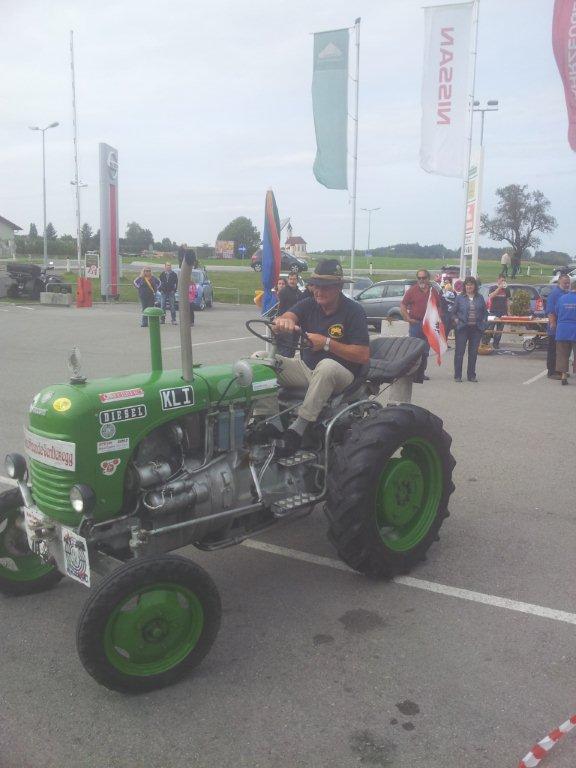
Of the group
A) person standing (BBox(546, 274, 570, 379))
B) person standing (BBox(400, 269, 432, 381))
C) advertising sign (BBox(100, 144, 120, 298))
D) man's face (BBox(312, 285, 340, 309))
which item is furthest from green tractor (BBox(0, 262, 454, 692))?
advertising sign (BBox(100, 144, 120, 298))

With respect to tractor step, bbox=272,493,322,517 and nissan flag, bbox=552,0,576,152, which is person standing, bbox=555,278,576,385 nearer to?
nissan flag, bbox=552,0,576,152

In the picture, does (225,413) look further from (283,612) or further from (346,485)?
(283,612)

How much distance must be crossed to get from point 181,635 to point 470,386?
27.1 ft

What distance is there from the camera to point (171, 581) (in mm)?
2840

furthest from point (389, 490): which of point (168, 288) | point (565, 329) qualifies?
point (168, 288)

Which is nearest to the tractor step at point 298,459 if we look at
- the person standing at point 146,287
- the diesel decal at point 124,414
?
the diesel decal at point 124,414

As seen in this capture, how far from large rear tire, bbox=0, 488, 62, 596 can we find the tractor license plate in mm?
660

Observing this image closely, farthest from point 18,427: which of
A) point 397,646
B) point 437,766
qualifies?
point 437,766

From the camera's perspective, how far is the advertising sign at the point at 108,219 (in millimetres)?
26594

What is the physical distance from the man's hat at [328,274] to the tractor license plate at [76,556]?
7.00 ft

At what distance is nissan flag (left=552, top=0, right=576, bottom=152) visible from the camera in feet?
35.9

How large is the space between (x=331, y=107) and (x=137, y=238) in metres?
66.7

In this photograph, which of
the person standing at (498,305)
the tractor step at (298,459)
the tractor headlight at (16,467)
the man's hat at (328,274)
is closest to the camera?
the tractor headlight at (16,467)

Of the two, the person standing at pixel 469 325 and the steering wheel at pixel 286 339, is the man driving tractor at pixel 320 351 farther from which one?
the person standing at pixel 469 325
